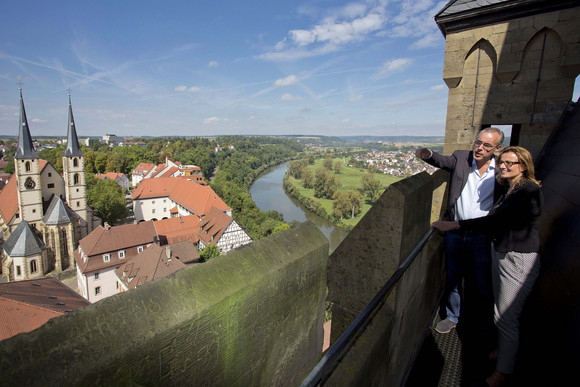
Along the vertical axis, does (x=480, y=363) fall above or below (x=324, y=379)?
below

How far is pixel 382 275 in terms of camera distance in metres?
2.32

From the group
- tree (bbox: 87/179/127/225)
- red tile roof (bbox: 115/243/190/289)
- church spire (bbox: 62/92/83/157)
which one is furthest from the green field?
church spire (bbox: 62/92/83/157)

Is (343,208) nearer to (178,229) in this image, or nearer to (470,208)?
(178,229)

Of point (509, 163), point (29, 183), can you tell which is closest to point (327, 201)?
point (29, 183)

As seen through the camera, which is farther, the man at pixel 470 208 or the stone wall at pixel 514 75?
the stone wall at pixel 514 75

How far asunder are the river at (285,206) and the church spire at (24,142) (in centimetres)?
3127

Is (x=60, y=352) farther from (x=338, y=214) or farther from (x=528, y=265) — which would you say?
(x=338, y=214)

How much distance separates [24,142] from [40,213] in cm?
657

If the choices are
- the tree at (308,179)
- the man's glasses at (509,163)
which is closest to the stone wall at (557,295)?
the man's glasses at (509,163)

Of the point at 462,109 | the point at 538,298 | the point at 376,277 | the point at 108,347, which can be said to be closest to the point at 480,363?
the point at 538,298

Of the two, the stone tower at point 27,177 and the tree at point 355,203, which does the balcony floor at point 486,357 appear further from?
the tree at point 355,203

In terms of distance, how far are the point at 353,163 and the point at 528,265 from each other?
438ft

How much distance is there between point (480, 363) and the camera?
3.07 meters

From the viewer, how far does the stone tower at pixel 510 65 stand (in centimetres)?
473
